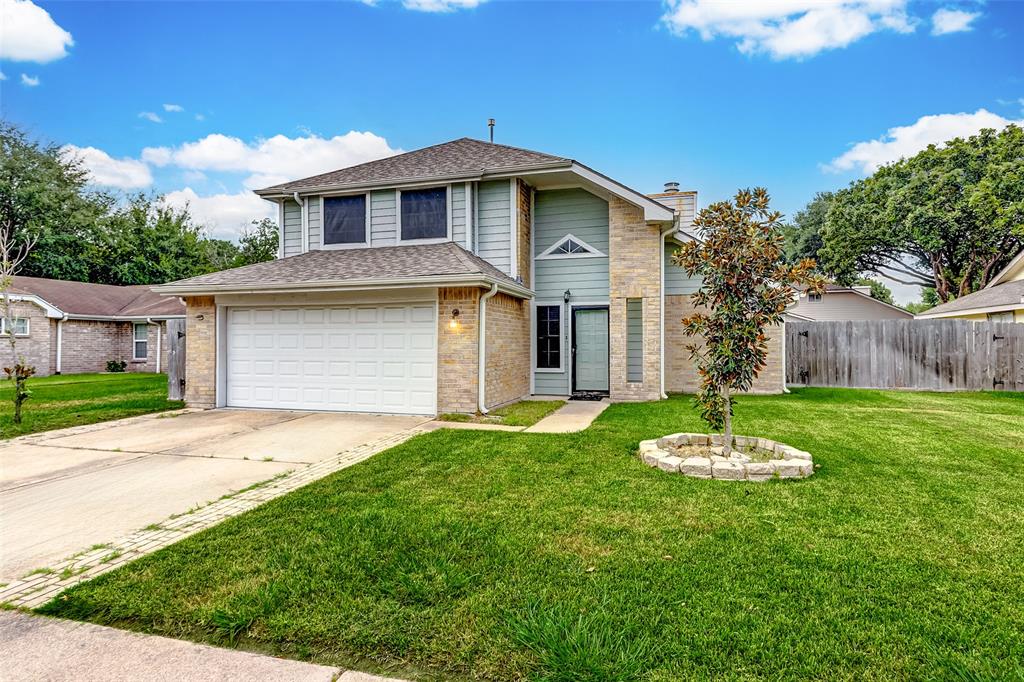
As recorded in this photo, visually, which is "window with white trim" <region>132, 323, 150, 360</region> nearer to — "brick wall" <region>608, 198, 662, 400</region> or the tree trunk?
"brick wall" <region>608, 198, 662, 400</region>

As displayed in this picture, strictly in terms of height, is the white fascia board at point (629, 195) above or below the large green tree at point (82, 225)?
below

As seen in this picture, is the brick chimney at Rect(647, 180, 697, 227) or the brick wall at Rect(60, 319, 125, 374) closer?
the brick chimney at Rect(647, 180, 697, 227)

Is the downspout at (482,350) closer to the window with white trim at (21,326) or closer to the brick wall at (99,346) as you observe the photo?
the brick wall at (99,346)

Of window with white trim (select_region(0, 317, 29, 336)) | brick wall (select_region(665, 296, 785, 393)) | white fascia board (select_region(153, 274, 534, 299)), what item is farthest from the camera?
window with white trim (select_region(0, 317, 29, 336))

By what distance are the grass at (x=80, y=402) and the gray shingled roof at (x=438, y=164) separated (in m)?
5.56

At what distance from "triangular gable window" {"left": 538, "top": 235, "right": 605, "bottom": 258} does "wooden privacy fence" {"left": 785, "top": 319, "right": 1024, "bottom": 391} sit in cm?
593

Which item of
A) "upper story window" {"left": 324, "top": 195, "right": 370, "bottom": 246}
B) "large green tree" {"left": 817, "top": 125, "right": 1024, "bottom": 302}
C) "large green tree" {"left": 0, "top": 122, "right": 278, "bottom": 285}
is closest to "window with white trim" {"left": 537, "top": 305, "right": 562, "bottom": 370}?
"upper story window" {"left": 324, "top": 195, "right": 370, "bottom": 246}

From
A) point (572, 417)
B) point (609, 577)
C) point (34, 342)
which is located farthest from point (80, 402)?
point (609, 577)

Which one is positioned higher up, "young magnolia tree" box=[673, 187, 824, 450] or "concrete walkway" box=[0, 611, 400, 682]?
"young magnolia tree" box=[673, 187, 824, 450]

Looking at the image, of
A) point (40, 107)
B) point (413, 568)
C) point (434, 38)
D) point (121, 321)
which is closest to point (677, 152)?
point (434, 38)

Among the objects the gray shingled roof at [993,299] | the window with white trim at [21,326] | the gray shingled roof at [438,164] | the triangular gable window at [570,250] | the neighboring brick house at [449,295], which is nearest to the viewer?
the neighboring brick house at [449,295]

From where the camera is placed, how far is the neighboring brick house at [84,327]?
1756 centimetres

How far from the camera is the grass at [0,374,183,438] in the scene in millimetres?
8344

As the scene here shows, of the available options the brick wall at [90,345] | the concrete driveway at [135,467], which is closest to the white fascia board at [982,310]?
the concrete driveway at [135,467]
